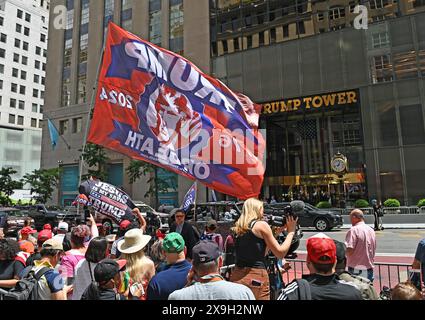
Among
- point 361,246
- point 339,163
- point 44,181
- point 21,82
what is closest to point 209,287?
point 361,246

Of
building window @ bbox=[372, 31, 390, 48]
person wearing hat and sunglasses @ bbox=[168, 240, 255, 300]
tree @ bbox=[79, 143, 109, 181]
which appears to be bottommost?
person wearing hat and sunglasses @ bbox=[168, 240, 255, 300]

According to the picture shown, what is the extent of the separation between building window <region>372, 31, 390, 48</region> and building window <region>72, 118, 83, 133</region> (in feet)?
109

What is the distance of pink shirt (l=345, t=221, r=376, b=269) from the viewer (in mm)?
5461

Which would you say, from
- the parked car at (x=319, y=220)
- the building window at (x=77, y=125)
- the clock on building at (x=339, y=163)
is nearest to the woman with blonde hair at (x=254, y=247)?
the parked car at (x=319, y=220)

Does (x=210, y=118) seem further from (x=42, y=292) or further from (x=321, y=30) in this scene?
(x=321, y=30)

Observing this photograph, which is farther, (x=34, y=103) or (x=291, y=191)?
(x=34, y=103)

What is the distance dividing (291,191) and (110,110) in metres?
26.8

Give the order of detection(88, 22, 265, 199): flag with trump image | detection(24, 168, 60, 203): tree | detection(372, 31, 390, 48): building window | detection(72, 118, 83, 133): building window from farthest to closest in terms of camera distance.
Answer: detection(72, 118, 83, 133): building window, detection(24, 168, 60, 203): tree, detection(372, 31, 390, 48): building window, detection(88, 22, 265, 199): flag with trump image

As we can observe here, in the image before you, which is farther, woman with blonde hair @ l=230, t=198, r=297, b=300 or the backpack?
woman with blonde hair @ l=230, t=198, r=297, b=300

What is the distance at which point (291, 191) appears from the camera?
32.0 meters

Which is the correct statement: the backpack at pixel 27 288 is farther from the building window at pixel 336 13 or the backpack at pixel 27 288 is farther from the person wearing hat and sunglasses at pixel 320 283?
the building window at pixel 336 13

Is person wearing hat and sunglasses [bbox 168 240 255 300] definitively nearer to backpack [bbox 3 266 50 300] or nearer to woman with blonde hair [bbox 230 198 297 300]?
woman with blonde hair [bbox 230 198 297 300]

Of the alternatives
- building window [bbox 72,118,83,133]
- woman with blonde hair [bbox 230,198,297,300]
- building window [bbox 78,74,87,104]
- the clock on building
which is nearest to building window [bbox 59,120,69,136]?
building window [bbox 72,118,83,133]
